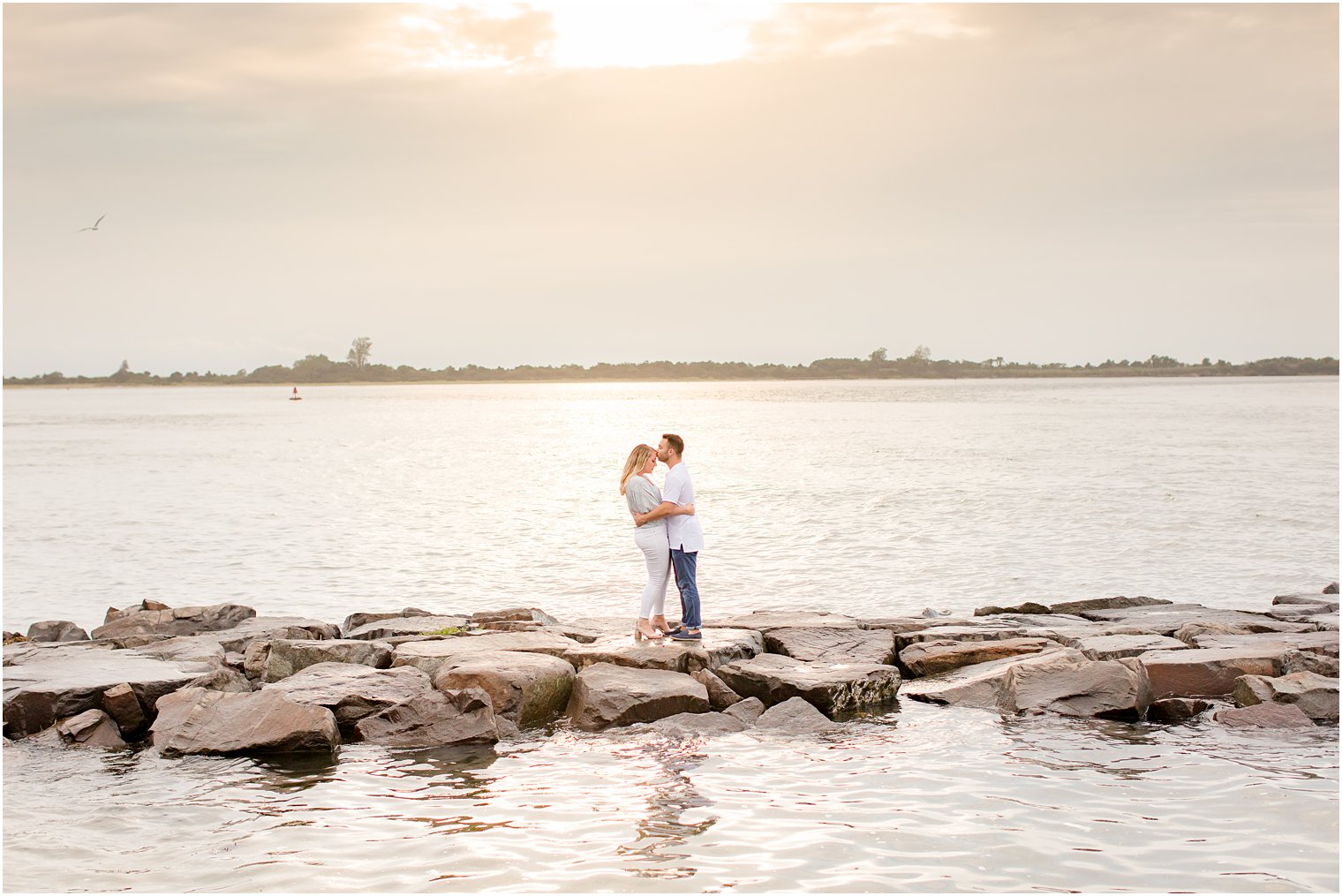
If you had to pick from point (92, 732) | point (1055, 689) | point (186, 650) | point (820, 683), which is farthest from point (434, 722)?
point (1055, 689)

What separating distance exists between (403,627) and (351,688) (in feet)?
11.6

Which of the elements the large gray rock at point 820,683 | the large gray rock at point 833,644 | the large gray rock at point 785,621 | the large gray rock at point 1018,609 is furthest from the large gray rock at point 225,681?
the large gray rock at point 1018,609

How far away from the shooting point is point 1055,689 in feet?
35.2

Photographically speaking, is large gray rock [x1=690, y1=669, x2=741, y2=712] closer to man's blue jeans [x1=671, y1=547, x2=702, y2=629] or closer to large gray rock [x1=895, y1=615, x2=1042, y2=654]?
man's blue jeans [x1=671, y1=547, x2=702, y2=629]

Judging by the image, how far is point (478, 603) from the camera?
19359 mm

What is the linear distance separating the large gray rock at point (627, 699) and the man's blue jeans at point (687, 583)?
1316mm

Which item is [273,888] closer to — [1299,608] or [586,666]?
[586,666]

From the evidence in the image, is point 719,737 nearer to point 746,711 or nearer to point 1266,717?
point 746,711

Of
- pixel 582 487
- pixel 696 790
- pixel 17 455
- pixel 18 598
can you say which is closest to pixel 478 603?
pixel 18 598

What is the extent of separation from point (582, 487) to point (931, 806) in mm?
33852

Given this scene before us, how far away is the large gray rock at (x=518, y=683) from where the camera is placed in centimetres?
1054

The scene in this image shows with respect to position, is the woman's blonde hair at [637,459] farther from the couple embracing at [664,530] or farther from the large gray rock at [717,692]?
the large gray rock at [717,692]

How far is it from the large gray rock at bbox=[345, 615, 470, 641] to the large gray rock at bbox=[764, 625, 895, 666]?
3.94 meters

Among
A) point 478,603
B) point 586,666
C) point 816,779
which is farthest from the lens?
point 478,603
